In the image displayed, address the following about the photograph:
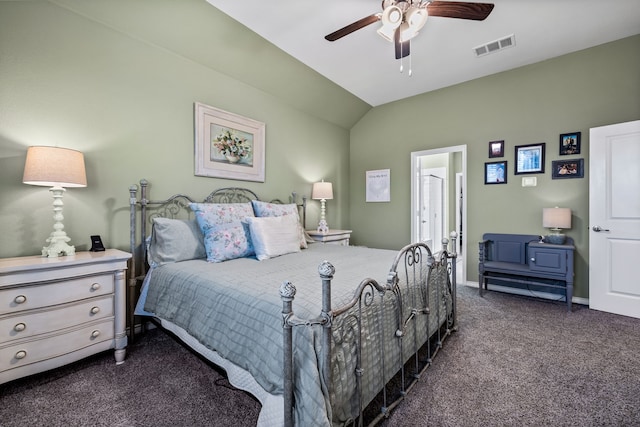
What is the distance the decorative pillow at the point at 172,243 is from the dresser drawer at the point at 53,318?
0.43 meters

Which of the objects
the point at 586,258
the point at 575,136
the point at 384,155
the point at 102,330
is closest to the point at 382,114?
the point at 384,155

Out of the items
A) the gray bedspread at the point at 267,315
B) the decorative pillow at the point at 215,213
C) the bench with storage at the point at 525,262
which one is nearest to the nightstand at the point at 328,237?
the decorative pillow at the point at 215,213

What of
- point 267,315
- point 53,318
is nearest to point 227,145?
point 53,318

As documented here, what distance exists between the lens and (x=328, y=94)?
411 cm

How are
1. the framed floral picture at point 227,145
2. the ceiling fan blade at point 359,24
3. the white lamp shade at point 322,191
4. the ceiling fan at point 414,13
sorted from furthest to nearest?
the white lamp shade at point 322,191 < the framed floral picture at point 227,145 < the ceiling fan blade at point 359,24 < the ceiling fan at point 414,13

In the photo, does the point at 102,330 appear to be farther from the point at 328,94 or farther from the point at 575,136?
the point at 575,136

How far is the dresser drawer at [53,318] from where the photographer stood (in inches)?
60.3

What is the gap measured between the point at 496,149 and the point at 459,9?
2367mm

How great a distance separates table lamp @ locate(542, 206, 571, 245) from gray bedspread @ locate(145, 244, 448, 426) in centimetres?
197

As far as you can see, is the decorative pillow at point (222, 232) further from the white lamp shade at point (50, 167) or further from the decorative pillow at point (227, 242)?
the white lamp shade at point (50, 167)

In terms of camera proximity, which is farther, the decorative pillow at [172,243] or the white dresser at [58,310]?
the decorative pillow at [172,243]

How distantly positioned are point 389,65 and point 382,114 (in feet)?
4.25

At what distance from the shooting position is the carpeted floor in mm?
1433

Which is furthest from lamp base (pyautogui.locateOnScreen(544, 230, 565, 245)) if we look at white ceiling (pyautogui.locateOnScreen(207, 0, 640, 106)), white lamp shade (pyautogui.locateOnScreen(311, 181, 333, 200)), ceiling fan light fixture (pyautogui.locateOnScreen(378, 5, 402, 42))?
ceiling fan light fixture (pyautogui.locateOnScreen(378, 5, 402, 42))
